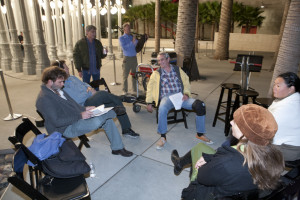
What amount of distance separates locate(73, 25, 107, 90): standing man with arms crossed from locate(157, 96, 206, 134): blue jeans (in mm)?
2475

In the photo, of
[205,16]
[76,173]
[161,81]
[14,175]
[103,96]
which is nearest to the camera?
[14,175]

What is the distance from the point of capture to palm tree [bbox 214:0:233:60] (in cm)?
1175

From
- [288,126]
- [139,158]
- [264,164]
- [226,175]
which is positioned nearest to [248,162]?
[264,164]

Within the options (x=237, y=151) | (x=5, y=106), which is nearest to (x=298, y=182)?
(x=237, y=151)

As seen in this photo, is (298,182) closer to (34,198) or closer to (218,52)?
(34,198)

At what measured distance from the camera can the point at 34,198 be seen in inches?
69.2

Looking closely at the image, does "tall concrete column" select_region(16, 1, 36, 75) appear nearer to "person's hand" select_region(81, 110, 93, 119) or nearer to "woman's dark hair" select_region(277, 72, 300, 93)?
"person's hand" select_region(81, 110, 93, 119)

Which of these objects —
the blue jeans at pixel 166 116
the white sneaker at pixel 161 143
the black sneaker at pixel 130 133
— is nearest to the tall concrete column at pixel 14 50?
the black sneaker at pixel 130 133

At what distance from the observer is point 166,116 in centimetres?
391

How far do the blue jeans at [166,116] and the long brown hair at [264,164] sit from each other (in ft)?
7.69

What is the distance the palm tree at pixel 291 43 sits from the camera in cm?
454

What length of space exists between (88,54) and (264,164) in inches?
191

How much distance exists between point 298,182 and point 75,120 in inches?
104

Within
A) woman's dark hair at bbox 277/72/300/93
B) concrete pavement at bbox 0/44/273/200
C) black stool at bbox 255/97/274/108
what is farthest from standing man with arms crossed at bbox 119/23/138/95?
woman's dark hair at bbox 277/72/300/93
